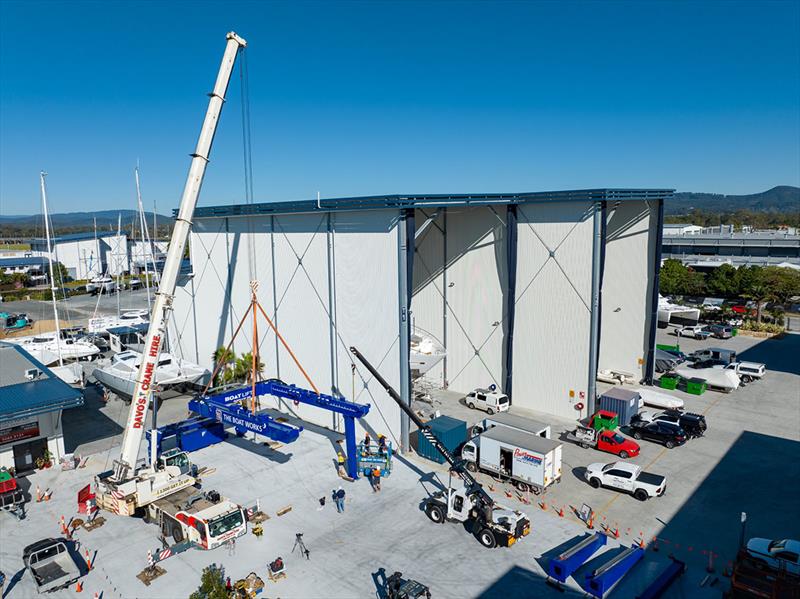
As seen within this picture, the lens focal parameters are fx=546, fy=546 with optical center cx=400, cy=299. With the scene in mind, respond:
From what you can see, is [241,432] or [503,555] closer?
[503,555]

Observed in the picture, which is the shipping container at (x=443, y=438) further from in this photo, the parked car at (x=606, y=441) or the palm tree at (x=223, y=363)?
the palm tree at (x=223, y=363)

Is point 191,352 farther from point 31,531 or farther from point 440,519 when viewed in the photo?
point 440,519

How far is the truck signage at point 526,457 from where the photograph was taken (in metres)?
21.4

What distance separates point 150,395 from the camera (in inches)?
847

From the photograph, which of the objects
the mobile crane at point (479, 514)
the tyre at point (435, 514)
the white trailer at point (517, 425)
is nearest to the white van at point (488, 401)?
the white trailer at point (517, 425)

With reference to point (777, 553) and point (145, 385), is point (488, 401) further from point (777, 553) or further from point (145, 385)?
point (145, 385)

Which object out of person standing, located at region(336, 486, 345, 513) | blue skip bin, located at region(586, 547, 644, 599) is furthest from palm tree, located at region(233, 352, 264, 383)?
blue skip bin, located at region(586, 547, 644, 599)

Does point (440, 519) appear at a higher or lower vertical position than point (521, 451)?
lower

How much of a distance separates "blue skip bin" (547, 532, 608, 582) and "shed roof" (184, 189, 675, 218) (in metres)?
15.0

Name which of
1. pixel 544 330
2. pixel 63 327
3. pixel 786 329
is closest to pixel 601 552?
pixel 544 330

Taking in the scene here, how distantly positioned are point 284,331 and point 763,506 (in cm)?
2375

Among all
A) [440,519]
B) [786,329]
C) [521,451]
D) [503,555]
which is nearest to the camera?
[503,555]

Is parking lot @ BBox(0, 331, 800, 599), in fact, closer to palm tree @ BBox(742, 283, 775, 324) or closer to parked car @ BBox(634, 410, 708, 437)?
parked car @ BBox(634, 410, 708, 437)

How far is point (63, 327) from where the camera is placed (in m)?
54.8
